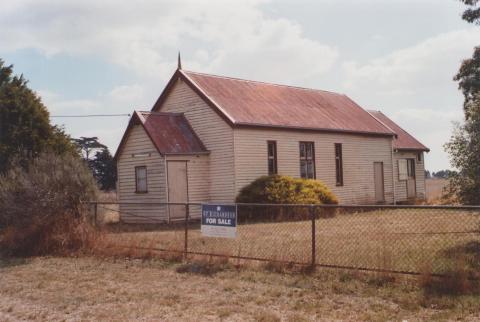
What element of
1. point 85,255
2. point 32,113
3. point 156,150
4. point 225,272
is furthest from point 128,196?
point 225,272

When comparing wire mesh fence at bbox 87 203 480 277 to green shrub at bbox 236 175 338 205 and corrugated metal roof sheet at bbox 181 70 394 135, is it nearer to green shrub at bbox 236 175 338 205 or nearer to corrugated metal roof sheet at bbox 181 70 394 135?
green shrub at bbox 236 175 338 205

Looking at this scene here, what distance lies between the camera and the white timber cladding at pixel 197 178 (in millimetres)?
21812

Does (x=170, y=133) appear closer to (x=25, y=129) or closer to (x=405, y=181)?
(x=25, y=129)

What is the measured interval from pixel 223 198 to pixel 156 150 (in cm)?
332

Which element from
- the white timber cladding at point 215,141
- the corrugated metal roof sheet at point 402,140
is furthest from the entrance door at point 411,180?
the white timber cladding at point 215,141

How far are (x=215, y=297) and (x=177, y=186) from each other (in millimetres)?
13401

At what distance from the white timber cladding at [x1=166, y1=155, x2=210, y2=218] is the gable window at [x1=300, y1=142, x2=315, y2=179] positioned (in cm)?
456

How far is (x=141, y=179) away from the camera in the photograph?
22531 millimetres

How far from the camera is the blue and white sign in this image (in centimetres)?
1066

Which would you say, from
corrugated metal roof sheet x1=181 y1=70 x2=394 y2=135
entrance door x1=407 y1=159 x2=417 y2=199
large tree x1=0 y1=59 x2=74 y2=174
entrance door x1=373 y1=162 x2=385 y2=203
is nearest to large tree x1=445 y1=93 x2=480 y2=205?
corrugated metal roof sheet x1=181 y1=70 x2=394 y2=135

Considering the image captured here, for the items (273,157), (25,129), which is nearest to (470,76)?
(273,157)

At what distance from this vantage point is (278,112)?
24406 millimetres

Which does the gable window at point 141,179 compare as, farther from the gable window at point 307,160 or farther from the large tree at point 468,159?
the large tree at point 468,159

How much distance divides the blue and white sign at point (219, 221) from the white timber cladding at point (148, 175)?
32.7 feet
